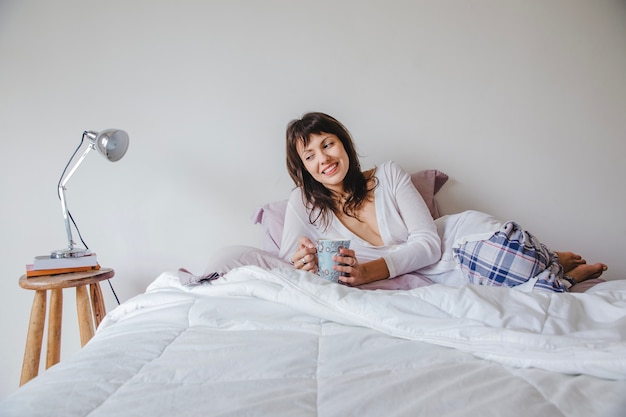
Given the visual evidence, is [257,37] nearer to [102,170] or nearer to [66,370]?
[102,170]

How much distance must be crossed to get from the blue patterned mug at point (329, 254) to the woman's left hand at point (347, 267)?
1 centimetres

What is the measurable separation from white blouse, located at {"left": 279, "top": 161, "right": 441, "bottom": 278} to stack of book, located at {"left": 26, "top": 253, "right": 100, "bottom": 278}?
66cm

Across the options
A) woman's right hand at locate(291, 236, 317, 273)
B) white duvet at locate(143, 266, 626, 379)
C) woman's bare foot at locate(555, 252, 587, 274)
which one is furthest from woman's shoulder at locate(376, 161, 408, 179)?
white duvet at locate(143, 266, 626, 379)

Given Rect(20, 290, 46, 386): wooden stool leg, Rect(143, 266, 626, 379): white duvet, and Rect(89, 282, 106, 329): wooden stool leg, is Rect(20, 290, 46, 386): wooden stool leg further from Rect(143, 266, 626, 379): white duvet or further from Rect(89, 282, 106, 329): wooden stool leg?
Rect(143, 266, 626, 379): white duvet

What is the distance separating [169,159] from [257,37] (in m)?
0.66

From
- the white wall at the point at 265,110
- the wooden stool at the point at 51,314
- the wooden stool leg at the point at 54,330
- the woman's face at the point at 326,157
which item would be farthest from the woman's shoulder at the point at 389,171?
the wooden stool leg at the point at 54,330

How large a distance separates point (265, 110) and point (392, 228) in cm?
78

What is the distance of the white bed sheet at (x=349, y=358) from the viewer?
395 mm

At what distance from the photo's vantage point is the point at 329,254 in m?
0.95

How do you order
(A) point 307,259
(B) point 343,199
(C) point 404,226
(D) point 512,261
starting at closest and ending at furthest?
(D) point 512,261 < (A) point 307,259 < (C) point 404,226 < (B) point 343,199

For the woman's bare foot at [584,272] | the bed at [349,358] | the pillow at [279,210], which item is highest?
the pillow at [279,210]

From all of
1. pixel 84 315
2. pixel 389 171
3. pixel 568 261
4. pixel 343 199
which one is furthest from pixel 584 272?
pixel 84 315

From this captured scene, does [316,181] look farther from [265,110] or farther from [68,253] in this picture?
[68,253]

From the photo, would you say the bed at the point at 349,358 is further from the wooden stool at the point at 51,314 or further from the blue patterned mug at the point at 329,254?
→ the wooden stool at the point at 51,314
